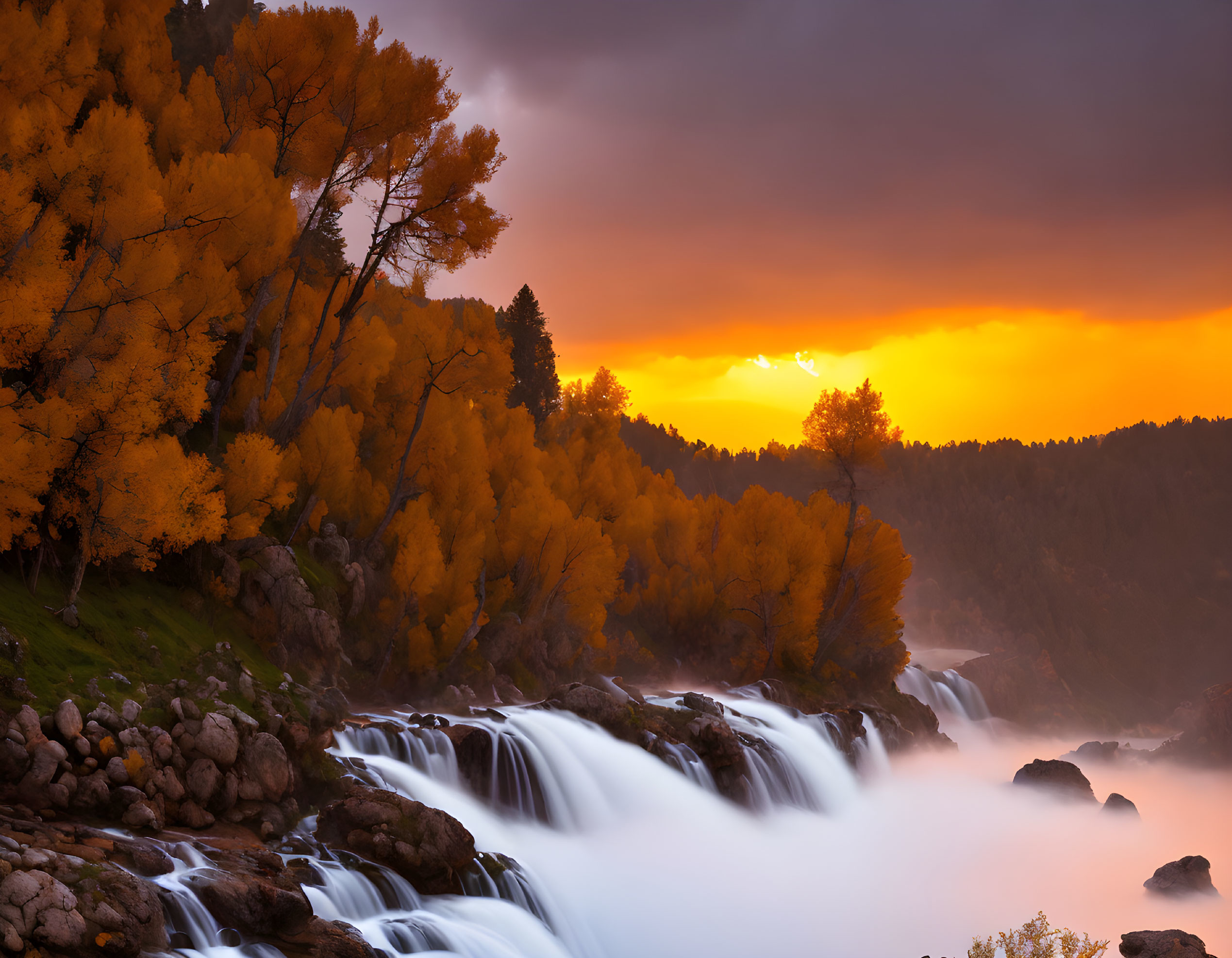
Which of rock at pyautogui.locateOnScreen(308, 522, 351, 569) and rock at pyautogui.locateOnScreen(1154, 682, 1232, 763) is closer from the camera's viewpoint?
rock at pyautogui.locateOnScreen(308, 522, 351, 569)

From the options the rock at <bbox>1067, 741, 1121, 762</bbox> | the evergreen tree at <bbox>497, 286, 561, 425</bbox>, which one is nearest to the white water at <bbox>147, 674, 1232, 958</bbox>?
the rock at <bbox>1067, 741, 1121, 762</bbox>

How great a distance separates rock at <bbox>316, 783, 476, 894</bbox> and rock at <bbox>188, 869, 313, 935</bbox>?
2.54 m

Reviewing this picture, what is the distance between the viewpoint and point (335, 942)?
11.1 meters

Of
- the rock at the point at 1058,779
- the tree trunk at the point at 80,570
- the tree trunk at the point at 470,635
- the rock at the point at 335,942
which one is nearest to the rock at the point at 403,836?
the rock at the point at 335,942

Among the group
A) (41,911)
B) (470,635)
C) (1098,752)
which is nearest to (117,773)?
(41,911)

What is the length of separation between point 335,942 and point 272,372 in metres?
19.0

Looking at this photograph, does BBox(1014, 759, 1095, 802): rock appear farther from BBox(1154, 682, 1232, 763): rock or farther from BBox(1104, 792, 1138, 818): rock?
BBox(1154, 682, 1232, 763): rock

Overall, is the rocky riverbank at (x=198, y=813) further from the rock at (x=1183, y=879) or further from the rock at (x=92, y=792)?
the rock at (x=1183, y=879)

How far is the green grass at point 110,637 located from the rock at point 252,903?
412cm

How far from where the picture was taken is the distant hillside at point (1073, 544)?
12269 cm

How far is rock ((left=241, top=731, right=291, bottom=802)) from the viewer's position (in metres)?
14.7

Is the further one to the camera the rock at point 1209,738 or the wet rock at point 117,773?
the rock at point 1209,738

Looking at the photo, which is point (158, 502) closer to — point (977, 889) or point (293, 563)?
point (293, 563)

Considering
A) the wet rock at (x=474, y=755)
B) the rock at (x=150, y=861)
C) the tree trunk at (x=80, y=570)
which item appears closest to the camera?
the rock at (x=150, y=861)
